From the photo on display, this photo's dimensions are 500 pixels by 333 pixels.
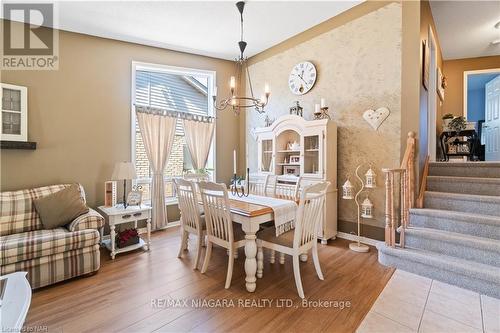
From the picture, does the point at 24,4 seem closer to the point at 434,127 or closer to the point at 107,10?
the point at 107,10

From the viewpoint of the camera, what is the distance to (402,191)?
268 centimetres

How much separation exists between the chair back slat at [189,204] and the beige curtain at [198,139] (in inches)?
65.1

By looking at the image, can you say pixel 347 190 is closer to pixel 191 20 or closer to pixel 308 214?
pixel 308 214

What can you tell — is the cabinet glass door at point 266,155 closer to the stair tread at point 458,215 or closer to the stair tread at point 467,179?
the stair tread at point 458,215

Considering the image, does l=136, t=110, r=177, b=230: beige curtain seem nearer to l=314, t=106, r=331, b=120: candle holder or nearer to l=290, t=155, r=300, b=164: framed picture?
l=290, t=155, r=300, b=164: framed picture

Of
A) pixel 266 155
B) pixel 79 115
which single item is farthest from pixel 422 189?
pixel 79 115

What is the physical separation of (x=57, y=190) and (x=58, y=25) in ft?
7.35

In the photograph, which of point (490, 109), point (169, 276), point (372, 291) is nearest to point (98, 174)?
point (169, 276)

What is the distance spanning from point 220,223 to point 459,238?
2.34 m

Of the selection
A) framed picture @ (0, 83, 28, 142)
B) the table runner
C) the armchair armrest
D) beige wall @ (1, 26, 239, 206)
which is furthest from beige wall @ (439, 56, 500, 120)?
framed picture @ (0, 83, 28, 142)

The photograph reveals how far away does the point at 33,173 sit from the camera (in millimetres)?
3045

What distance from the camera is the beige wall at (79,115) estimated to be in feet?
9.96

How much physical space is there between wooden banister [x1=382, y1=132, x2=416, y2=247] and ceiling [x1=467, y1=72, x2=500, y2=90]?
13.6 ft

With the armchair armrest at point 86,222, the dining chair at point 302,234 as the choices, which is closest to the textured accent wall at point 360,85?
the dining chair at point 302,234
